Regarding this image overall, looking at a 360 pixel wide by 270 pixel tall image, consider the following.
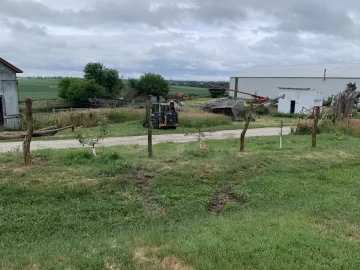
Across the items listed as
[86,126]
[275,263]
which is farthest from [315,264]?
[86,126]

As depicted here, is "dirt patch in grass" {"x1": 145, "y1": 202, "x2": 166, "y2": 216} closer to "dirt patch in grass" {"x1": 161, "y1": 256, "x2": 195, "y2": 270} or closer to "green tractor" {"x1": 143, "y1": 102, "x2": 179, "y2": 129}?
"dirt patch in grass" {"x1": 161, "y1": 256, "x2": 195, "y2": 270}

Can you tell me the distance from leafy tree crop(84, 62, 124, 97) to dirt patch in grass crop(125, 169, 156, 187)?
45987mm

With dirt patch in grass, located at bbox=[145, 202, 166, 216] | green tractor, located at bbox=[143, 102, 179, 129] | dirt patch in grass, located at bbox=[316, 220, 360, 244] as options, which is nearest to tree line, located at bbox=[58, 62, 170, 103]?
green tractor, located at bbox=[143, 102, 179, 129]

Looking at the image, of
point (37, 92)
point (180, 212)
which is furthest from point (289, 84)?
point (180, 212)

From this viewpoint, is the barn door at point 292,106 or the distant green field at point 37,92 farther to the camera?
the distant green field at point 37,92

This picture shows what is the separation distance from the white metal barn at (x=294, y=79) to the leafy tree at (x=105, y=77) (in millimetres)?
25515

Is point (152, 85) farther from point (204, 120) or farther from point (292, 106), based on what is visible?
point (204, 120)

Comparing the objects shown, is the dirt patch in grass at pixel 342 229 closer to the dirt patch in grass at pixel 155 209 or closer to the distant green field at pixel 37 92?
the dirt patch in grass at pixel 155 209

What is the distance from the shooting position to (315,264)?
5.20 metres

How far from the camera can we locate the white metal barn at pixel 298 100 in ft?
128

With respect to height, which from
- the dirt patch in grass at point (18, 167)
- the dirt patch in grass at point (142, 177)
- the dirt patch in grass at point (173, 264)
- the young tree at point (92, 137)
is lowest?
the dirt patch in grass at point (173, 264)

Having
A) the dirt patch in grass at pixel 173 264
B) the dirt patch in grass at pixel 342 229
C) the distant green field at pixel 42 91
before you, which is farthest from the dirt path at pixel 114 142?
the distant green field at pixel 42 91

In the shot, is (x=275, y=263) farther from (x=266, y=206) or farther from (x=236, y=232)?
(x=266, y=206)

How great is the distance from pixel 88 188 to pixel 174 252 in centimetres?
383
